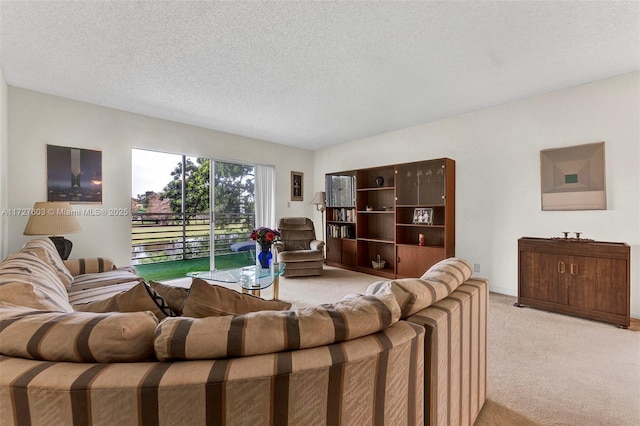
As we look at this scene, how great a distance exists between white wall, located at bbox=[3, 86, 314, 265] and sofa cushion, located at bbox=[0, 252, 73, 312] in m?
2.04

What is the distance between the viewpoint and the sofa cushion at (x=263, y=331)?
0.72m

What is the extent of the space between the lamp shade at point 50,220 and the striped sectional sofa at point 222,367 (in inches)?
94.3

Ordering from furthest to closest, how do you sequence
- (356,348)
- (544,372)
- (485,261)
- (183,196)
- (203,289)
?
(183,196), (485,261), (544,372), (203,289), (356,348)

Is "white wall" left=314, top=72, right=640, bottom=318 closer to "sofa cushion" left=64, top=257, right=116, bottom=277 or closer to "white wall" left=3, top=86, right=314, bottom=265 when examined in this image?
"white wall" left=3, top=86, right=314, bottom=265

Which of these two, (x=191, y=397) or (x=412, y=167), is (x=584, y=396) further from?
(x=412, y=167)

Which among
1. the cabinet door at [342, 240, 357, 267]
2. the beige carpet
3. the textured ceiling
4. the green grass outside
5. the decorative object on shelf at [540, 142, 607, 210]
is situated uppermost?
the textured ceiling

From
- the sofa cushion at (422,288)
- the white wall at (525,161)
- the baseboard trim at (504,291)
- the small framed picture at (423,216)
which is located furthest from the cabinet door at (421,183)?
the sofa cushion at (422,288)

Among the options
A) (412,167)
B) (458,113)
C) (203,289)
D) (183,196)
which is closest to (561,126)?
(458,113)

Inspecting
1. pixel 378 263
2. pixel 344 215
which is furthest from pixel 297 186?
pixel 378 263

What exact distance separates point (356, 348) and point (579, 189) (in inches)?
146

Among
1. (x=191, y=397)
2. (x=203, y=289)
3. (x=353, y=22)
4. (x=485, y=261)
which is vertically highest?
(x=353, y=22)

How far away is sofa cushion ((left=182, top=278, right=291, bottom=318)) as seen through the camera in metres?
1.00

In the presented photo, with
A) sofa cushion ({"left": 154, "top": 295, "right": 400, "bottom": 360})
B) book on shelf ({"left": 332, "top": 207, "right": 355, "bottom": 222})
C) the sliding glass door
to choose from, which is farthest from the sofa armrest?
sofa cushion ({"left": 154, "top": 295, "right": 400, "bottom": 360})

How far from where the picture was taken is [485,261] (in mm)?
3898
